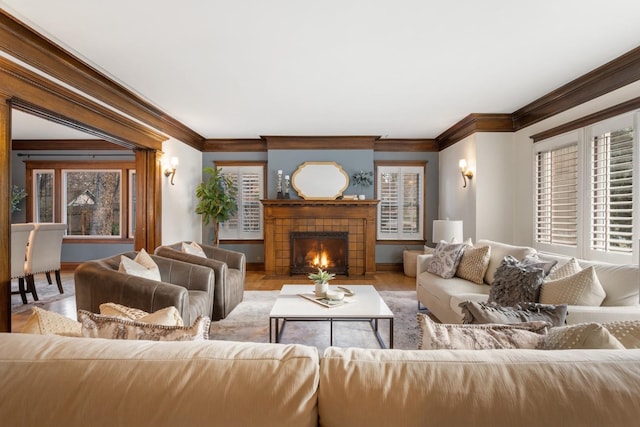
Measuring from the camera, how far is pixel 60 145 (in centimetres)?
661

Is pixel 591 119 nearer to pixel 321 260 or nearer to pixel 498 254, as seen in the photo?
pixel 498 254

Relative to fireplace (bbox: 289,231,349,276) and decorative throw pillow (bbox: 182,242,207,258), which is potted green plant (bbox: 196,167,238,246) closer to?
fireplace (bbox: 289,231,349,276)

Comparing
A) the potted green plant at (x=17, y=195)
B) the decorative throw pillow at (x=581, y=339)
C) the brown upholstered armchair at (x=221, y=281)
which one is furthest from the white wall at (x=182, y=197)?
the decorative throw pillow at (x=581, y=339)

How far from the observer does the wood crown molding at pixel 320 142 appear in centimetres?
635

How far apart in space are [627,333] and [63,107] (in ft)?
13.6

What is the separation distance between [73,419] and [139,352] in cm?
18

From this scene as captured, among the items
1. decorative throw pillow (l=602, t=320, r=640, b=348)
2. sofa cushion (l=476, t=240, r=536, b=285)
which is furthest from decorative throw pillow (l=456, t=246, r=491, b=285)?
decorative throw pillow (l=602, t=320, r=640, b=348)

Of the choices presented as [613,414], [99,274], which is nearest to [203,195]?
[99,274]

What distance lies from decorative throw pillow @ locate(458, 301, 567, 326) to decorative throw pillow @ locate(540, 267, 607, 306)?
998mm

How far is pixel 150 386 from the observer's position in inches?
31.8

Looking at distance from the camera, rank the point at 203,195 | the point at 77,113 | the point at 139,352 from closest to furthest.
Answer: the point at 139,352, the point at 77,113, the point at 203,195

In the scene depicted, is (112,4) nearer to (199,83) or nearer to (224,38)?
(224,38)

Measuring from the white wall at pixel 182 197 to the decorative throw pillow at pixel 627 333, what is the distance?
203 inches

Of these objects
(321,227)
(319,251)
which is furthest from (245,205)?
(319,251)
